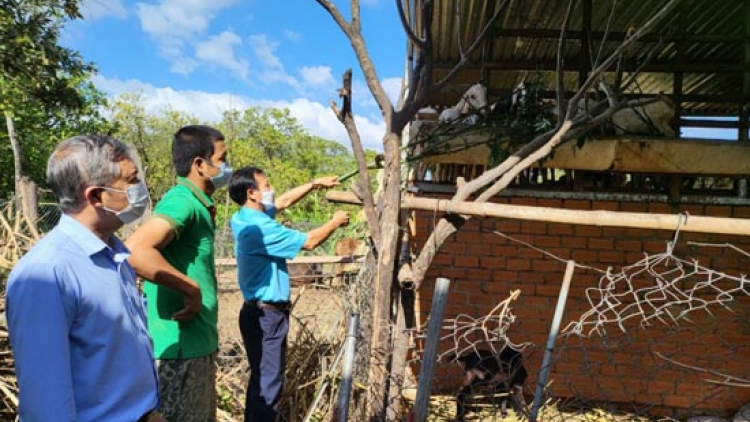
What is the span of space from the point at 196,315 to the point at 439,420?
2.63 metres

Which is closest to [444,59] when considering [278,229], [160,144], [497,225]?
[497,225]

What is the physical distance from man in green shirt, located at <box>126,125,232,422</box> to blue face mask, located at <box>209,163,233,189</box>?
0.20 feet

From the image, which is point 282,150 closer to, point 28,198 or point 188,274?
point 28,198

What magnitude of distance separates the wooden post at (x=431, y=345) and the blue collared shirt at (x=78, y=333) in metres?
1.02

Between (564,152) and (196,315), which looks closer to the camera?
(196,315)

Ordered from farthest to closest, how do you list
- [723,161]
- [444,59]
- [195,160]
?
[444,59], [723,161], [195,160]

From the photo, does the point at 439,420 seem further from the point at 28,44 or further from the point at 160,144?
the point at 160,144

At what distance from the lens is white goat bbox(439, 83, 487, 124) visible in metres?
4.17

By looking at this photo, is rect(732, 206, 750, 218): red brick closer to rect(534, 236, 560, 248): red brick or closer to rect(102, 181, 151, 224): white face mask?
rect(534, 236, 560, 248): red brick

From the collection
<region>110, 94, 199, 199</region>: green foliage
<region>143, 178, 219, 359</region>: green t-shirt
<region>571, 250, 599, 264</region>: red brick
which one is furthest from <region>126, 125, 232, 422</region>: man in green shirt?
<region>110, 94, 199, 199</region>: green foliage

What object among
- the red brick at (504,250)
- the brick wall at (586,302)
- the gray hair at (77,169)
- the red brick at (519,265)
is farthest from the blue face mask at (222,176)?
the red brick at (519,265)

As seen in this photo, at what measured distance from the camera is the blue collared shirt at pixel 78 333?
4.10 ft

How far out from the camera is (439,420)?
167 inches

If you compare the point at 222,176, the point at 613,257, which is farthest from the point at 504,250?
the point at 222,176
